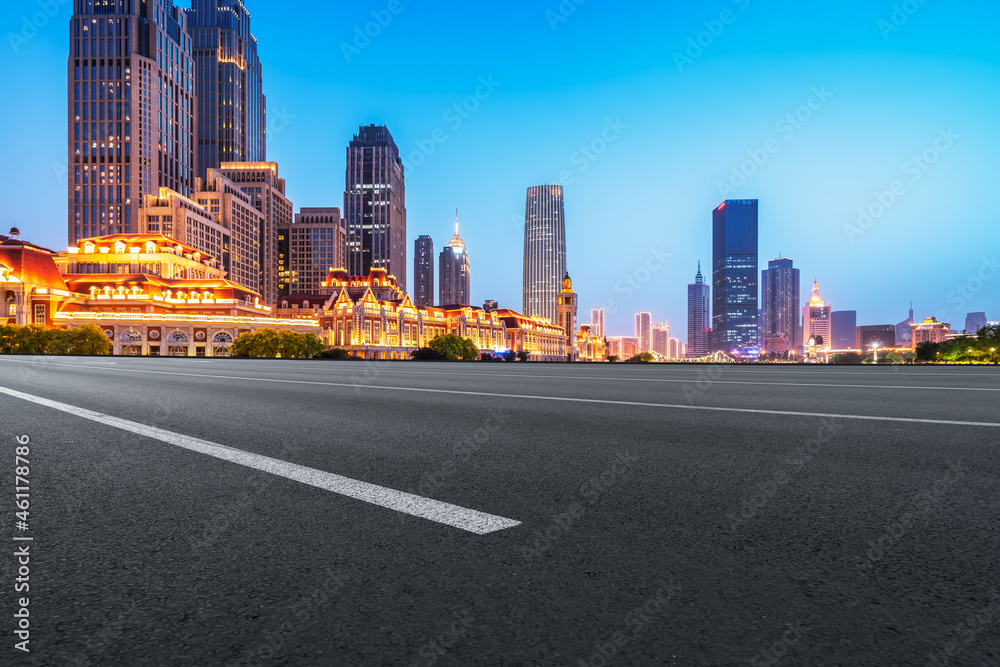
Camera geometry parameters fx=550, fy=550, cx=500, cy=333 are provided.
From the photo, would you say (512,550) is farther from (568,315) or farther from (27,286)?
(568,315)

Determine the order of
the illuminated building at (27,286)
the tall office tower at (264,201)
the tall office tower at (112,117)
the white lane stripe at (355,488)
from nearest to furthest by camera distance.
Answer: the white lane stripe at (355,488)
the illuminated building at (27,286)
the tall office tower at (112,117)
the tall office tower at (264,201)

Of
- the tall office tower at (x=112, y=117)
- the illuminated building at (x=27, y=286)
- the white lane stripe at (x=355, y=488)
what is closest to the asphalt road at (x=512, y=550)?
the white lane stripe at (x=355, y=488)

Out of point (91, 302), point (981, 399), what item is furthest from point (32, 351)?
point (981, 399)

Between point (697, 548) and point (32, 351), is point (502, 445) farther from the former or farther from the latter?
point (32, 351)

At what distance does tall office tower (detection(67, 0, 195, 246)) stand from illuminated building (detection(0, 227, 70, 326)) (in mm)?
39273

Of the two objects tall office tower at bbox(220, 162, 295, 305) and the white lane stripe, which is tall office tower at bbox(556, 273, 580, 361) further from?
the white lane stripe

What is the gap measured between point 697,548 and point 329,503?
196 cm

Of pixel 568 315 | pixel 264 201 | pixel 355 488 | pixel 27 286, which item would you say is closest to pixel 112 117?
pixel 264 201

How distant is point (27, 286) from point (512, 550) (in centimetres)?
13211

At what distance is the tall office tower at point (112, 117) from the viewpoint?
143500 mm

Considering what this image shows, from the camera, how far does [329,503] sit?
3.12 meters

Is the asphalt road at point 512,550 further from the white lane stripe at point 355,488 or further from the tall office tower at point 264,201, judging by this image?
the tall office tower at point 264,201

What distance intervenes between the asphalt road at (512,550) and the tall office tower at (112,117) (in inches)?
6688

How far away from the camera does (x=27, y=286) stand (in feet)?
332
